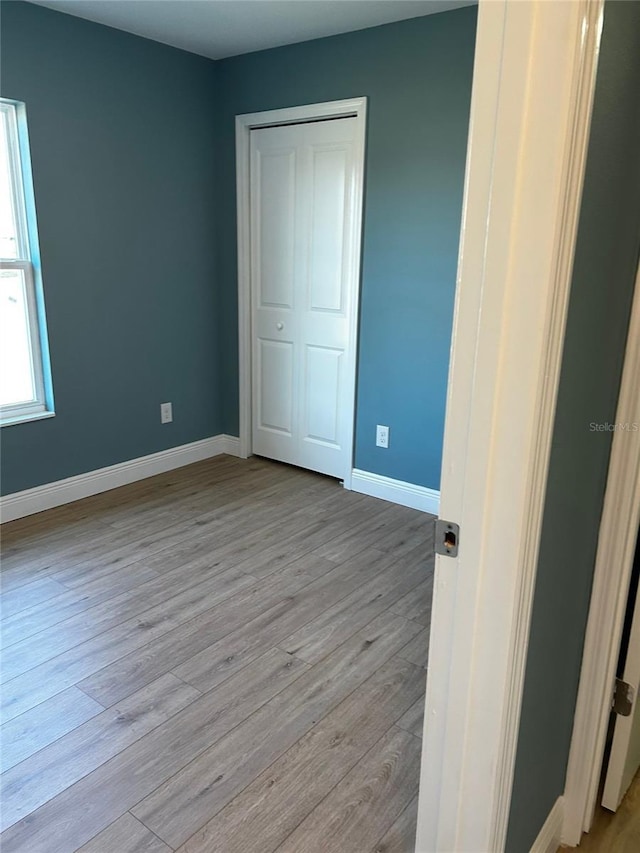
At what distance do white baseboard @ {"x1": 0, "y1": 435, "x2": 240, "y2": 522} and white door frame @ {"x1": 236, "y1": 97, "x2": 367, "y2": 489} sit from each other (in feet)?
0.74

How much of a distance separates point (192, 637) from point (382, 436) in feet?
5.49

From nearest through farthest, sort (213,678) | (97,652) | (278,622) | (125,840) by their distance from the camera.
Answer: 1. (125,840)
2. (213,678)
3. (97,652)
4. (278,622)

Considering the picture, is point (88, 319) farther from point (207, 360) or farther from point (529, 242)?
point (529, 242)

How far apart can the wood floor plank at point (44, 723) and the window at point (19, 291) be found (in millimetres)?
1663

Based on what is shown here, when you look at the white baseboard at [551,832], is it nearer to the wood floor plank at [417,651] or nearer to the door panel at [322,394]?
the wood floor plank at [417,651]

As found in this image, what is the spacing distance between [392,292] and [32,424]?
6.58 ft

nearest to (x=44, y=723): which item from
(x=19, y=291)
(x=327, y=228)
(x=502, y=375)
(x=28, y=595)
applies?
(x=28, y=595)

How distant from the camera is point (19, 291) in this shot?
3.21m

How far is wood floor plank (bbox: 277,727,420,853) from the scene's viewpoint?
5.05ft

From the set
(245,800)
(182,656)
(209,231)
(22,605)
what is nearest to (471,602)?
(245,800)

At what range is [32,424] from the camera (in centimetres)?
327

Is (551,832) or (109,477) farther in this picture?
(109,477)

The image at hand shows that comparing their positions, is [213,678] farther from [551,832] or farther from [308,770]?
[551,832]

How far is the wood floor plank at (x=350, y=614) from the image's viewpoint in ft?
7.49
